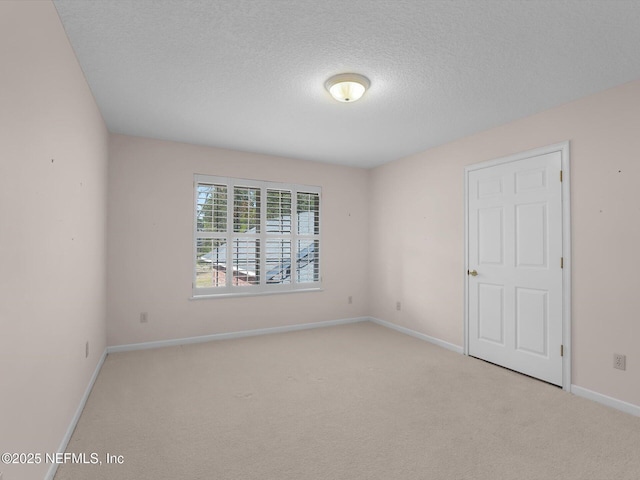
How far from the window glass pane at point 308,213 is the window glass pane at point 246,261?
74 cm

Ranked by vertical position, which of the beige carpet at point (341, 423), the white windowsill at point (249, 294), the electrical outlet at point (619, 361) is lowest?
the beige carpet at point (341, 423)

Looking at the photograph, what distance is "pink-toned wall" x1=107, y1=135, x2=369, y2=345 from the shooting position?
3.79 metres

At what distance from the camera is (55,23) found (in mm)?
1808

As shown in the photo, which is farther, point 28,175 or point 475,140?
point 475,140

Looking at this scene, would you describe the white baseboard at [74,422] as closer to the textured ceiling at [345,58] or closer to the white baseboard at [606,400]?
the textured ceiling at [345,58]

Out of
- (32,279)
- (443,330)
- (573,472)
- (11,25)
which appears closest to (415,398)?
(573,472)

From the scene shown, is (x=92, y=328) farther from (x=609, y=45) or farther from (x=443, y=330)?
(x=609, y=45)

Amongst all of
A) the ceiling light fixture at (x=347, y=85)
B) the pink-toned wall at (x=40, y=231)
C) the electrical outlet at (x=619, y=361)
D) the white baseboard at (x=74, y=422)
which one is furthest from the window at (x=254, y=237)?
the electrical outlet at (x=619, y=361)

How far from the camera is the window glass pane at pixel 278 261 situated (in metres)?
4.66

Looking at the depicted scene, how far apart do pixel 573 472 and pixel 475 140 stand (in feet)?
9.95

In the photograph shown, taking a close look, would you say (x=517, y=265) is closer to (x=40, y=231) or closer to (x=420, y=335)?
(x=420, y=335)

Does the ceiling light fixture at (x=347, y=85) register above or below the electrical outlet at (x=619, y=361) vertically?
above

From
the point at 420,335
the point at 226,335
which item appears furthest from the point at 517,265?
the point at 226,335

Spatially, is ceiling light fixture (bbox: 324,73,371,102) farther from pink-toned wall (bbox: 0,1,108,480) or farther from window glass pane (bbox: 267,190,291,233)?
window glass pane (bbox: 267,190,291,233)
